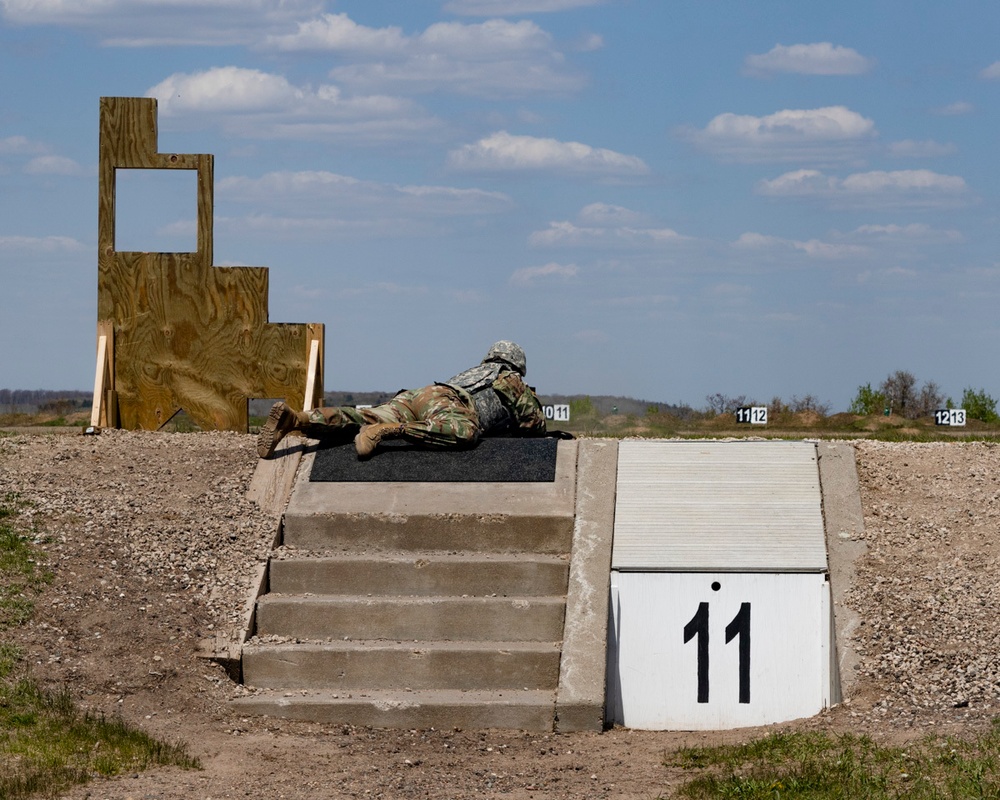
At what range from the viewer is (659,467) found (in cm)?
984

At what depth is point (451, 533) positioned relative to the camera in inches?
356

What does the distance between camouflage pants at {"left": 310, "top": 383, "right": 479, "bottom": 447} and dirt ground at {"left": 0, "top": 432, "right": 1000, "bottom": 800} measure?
0.90 m

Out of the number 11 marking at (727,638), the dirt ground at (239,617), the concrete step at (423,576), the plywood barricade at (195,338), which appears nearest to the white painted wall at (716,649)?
the number 11 marking at (727,638)

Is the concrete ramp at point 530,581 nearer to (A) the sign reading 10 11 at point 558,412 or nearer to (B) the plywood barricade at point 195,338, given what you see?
(B) the plywood barricade at point 195,338

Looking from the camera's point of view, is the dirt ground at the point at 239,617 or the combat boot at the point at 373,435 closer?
the dirt ground at the point at 239,617

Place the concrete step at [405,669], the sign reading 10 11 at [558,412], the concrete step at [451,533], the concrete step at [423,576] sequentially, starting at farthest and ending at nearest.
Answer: the sign reading 10 11 at [558,412] < the concrete step at [451,533] < the concrete step at [423,576] < the concrete step at [405,669]

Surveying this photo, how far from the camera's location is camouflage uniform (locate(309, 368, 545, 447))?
991cm

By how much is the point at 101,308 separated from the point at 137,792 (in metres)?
8.95

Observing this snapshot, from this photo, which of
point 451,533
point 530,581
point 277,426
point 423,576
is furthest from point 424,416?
point 530,581

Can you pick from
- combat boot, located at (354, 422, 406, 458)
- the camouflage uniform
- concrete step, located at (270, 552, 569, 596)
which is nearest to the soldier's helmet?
Result: the camouflage uniform

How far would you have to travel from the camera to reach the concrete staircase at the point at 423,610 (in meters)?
7.66

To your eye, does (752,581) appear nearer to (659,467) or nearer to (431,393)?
(659,467)

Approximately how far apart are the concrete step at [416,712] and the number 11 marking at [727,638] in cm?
125

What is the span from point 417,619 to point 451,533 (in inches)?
33.1
